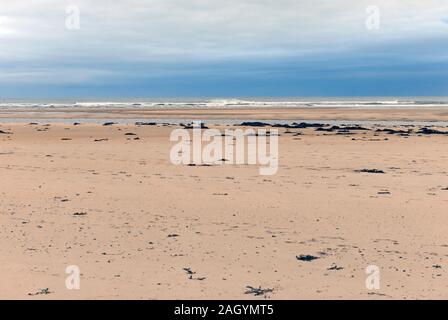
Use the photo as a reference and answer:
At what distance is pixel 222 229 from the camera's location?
9.09 m

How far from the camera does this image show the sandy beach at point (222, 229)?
6.53 m

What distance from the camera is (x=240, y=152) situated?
2059cm

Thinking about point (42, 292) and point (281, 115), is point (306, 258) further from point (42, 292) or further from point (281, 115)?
point (281, 115)

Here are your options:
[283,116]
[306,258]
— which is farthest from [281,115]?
[306,258]

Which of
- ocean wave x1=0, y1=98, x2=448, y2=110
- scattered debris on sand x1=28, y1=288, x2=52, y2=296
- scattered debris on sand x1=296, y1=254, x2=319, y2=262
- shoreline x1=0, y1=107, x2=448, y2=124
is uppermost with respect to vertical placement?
ocean wave x1=0, y1=98, x2=448, y2=110

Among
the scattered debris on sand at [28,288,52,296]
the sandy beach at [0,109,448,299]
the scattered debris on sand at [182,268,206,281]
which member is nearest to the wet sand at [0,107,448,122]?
the sandy beach at [0,109,448,299]

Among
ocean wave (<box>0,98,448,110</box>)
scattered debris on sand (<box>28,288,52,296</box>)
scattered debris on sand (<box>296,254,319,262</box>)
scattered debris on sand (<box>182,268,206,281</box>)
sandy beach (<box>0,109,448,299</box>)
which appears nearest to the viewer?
scattered debris on sand (<box>28,288,52,296</box>)

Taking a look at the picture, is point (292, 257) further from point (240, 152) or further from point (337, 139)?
point (337, 139)

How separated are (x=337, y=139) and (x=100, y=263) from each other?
2063 cm

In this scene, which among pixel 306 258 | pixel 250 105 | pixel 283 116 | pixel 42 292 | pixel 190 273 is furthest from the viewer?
pixel 250 105

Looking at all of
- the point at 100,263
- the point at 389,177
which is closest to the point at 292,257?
the point at 100,263

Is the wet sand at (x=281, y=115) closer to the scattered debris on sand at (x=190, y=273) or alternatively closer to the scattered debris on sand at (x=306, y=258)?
the scattered debris on sand at (x=306, y=258)

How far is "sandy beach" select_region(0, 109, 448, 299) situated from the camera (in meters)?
6.53

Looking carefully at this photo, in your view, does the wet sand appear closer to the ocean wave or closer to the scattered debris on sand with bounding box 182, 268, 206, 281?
the ocean wave
